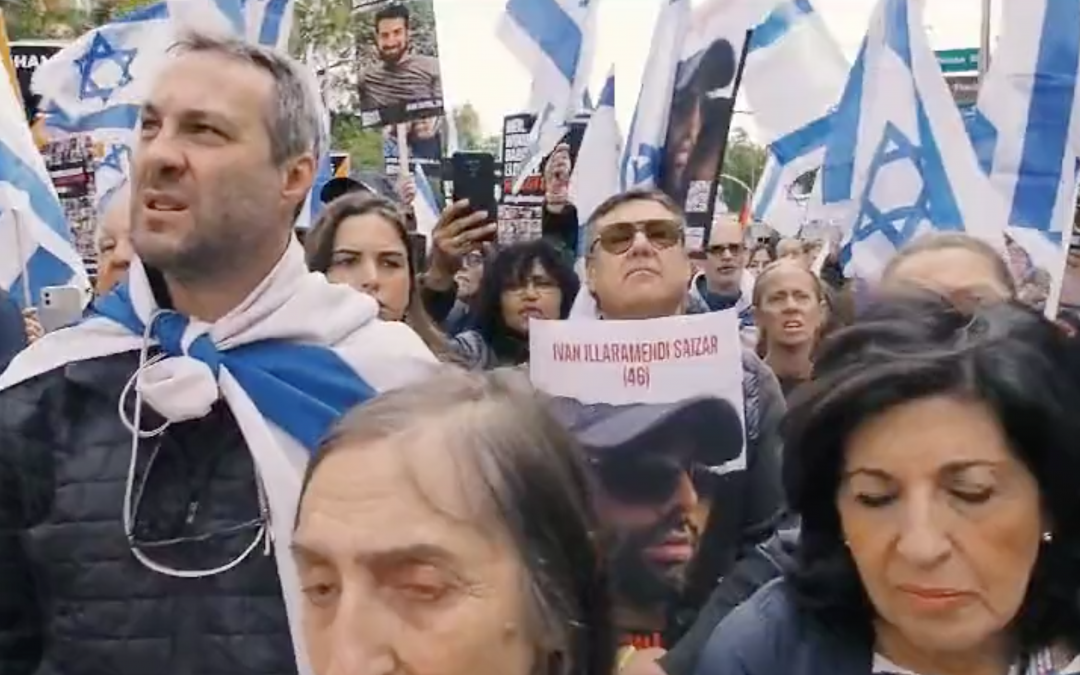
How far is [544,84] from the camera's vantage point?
873cm

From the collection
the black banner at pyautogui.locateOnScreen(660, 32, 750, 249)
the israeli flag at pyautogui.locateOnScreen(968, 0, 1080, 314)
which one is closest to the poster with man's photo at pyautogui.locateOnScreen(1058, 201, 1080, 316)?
the israeli flag at pyautogui.locateOnScreen(968, 0, 1080, 314)

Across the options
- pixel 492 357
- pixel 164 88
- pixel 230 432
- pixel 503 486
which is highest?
pixel 164 88

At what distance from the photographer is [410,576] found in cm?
145

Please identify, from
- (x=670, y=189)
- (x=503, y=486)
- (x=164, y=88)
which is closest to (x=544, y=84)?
(x=670, y=189)

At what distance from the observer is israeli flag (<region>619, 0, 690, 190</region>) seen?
21.1 feet

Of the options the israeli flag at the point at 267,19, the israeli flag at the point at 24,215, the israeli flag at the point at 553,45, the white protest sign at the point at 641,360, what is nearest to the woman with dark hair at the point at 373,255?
the white protest sign at the point at 641,360

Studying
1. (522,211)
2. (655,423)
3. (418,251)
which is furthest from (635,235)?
(522,211)

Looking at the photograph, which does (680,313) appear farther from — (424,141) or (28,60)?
(28,60)

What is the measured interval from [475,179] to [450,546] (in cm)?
506

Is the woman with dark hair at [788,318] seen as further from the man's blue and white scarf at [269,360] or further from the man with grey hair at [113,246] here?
the man's blue and white scarf at [269,360]

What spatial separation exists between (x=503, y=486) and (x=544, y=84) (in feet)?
24.2

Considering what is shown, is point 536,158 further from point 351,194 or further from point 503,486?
point 503,486

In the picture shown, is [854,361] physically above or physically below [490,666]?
above

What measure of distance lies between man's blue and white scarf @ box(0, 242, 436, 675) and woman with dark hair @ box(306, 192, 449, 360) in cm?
160
